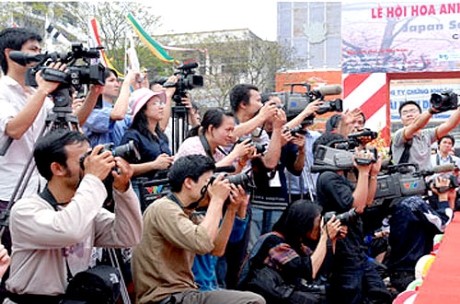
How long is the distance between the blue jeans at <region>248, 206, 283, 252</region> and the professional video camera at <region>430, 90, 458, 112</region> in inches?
51.0

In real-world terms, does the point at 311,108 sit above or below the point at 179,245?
above

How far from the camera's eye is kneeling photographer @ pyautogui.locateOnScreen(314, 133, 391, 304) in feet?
12.2

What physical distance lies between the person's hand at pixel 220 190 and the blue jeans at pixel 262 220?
114cm

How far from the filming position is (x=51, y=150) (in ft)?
8.02

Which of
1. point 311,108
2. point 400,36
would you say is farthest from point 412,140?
point 400,36

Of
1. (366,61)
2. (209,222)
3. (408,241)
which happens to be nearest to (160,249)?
(209,222)

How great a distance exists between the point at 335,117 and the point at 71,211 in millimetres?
2766

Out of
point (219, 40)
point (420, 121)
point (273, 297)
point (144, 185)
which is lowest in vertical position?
point (273, 297)

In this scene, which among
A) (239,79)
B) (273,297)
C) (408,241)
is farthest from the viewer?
(239,79)

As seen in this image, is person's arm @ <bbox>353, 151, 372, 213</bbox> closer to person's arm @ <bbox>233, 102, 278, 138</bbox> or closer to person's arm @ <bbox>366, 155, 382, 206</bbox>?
person's arm @ <bbox>366, 155, 382, 206</bbox>

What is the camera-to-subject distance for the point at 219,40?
18.9 m

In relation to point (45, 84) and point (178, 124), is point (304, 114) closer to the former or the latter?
point (178, 124)

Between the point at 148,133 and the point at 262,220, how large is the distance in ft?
2.89

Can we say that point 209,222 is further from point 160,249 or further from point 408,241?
point 408,241
